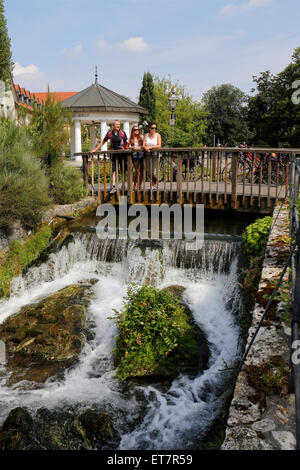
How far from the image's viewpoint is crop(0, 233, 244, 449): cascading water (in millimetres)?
4953

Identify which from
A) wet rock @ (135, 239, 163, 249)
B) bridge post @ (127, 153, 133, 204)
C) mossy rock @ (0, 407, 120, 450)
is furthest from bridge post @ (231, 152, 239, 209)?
mossy rock @ (0, 407, 120, 450)

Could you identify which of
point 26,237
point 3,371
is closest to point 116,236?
point 26,237

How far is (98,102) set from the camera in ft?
70.0

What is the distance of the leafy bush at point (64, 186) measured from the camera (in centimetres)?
1141

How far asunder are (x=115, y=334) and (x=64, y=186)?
569 centimetres

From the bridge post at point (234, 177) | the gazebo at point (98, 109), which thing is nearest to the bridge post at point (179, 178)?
the bridge post at point (234, 177)

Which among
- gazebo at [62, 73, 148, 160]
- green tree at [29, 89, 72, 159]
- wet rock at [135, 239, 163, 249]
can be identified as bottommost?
wet rock at [135, 239, 163, 249]

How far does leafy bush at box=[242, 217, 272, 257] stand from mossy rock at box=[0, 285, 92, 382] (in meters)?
3.11

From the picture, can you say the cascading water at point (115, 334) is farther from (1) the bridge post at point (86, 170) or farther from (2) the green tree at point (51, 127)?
(2) the green tree at point (51, 127)

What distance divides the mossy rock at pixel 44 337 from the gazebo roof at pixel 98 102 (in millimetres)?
14975

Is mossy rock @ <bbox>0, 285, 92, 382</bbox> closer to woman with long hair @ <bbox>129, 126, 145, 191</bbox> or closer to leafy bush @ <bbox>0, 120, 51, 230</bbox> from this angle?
leafy bush @ <bbox>0, 120, 51, 230</bbox>

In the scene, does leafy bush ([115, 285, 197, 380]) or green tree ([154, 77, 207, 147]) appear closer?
leafy bush ([115, 285, 197, 380])

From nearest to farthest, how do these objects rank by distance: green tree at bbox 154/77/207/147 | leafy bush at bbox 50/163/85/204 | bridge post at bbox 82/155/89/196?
leafy bush at bbox 50/163/85/204 → bridge post at bbox 82/155/89/196 → green tree at bbox 154/77/207/147
